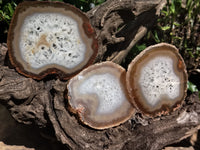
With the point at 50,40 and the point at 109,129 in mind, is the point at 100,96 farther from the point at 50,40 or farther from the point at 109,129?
the point at 50,40

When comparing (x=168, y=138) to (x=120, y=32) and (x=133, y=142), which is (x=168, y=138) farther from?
(x=120, y=32)

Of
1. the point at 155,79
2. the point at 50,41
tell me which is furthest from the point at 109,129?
the point at 50,41

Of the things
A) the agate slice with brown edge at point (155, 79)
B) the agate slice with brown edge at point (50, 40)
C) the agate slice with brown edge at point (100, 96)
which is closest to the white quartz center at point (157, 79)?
the agate slice with brown edge at point (155, 79)

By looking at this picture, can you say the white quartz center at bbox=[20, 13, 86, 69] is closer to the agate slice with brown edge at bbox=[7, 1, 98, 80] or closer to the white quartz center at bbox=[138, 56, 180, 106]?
the agate slice with brown edge at bbox=[7, 1, 98, 80]

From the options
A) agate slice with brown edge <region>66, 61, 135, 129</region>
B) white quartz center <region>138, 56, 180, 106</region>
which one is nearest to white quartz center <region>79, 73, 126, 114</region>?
agate slice with brown edge <region>66, 61, 135, 129</region>

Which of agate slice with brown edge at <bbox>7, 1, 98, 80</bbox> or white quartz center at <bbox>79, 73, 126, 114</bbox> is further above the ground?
agate slice with brown edge at <bbox>7, 1, 98, 80</bbox>
